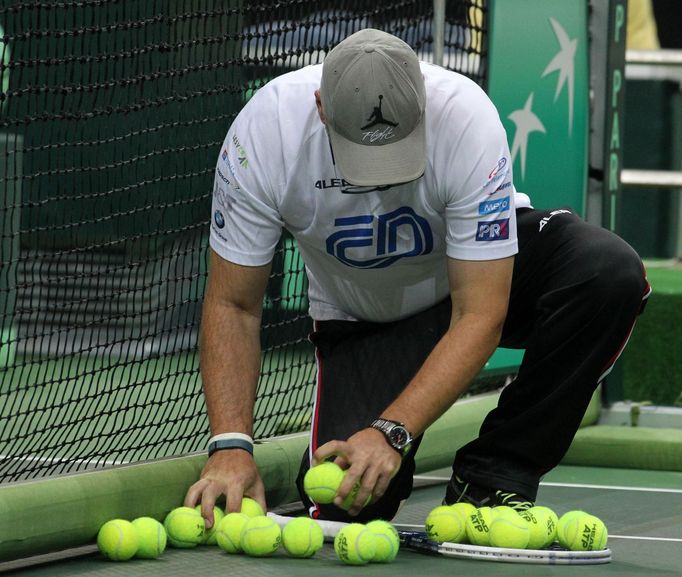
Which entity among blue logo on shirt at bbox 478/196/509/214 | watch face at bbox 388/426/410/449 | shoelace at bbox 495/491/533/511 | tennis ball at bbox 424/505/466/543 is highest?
blue logo on shirt at bbox 478/196/509/214

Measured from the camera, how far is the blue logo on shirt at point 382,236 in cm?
294

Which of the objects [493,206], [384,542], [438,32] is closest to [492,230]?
[493,206]

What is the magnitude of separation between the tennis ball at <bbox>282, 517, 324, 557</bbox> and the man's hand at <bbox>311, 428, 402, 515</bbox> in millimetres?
112

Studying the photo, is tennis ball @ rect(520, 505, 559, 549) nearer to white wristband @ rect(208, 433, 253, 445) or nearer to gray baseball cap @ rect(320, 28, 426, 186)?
white wristband @ rect(208, 433, 253, 445)

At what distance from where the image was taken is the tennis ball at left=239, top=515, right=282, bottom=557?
8.98 ft

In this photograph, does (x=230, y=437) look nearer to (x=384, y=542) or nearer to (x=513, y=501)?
(x=384, y=542)

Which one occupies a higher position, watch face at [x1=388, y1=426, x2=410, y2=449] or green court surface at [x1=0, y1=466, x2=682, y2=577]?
watch face at [x1=388, y1=426, x2=410, y2=449]

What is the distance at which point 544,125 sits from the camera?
175 inches

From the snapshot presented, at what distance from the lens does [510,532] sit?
9.18ft

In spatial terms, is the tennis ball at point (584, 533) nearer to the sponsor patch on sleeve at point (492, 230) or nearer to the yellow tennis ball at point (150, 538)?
the sponsor patch on sleeve at point (492, 230)

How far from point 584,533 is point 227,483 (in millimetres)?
696

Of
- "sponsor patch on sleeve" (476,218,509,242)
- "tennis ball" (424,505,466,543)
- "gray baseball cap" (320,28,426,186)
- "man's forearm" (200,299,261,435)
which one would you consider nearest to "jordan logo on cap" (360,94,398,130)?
"gray baseball cap" (320,28,426,186)

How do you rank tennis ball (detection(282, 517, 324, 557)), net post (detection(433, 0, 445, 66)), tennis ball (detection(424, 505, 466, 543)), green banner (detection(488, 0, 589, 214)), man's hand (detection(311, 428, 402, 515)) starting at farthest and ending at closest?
green banner (detection(488, 0, 589, 214)) < net post (detection(433, 0, 445, 66)) < tennis ball (detection(424, 505, 466, 543)) < tennis ball (detection(282, 517, 324, 557)) < man's hand (detection(311, 428, 402, 515))

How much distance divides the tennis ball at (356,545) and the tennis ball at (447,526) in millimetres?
207
